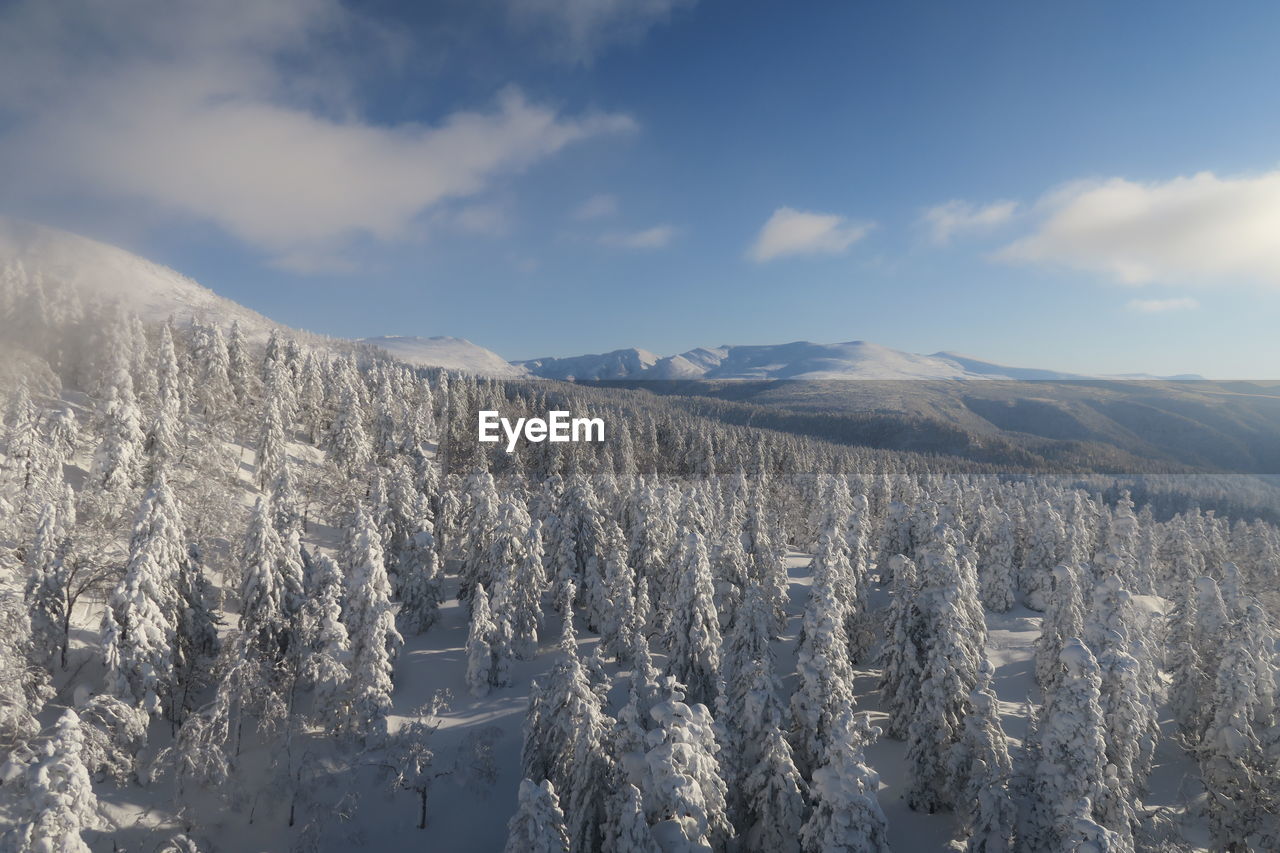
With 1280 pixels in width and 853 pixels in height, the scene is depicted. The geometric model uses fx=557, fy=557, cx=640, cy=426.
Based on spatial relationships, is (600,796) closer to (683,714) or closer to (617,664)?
(683,714)

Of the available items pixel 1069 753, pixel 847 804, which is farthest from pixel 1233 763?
pixel 847 804

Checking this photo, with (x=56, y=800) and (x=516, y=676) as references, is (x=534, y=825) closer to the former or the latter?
(x=56, y=800)

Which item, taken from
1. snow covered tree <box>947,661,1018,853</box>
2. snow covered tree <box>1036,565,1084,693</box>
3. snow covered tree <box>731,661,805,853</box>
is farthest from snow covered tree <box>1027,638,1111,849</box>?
snow covered tree <box>1036,565,1084,693</box>

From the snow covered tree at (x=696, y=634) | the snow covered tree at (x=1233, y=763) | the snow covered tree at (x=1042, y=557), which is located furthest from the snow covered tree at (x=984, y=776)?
the snow covered tree at (x=1042, y=557)

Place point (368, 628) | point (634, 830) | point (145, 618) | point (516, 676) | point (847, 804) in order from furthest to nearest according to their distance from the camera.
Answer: point (516, 676)
point (368, 628)
point (145, 618)
point (847, 804)
point (634, 830)

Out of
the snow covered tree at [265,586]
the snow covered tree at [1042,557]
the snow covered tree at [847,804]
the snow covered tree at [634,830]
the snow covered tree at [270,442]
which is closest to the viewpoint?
the snow covered tree at [634,830]

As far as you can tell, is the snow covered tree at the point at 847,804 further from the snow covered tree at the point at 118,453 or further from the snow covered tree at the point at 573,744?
the snow covered tree at the point at 118,453

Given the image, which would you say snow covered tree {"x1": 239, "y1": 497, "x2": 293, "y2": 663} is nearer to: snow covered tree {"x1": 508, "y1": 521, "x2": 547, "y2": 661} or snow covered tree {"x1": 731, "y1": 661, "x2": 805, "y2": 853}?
snow covered tree {"x1": 508, "y1": 521, "x2": 547, "y2": 661}

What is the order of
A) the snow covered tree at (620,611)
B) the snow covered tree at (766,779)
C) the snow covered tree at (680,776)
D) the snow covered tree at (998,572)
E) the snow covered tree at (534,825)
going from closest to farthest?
the snow covered tree at (534,825)
the snow covered tree at (680,776)
the snow covered tree at (766,779)
the snow covered tree at (620,611)
the snow covered tree at (998,572)

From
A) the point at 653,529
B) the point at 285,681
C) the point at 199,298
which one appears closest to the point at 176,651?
the point at 285,681
